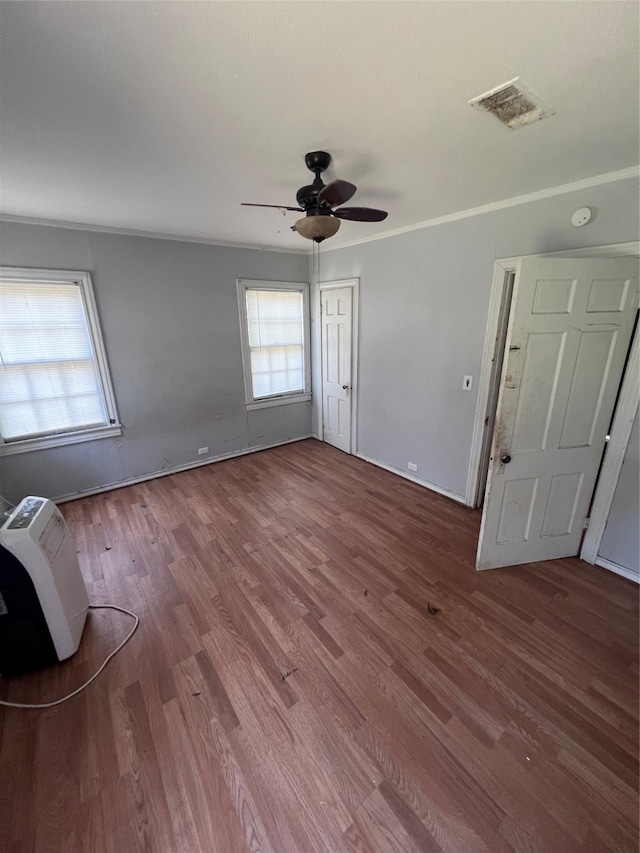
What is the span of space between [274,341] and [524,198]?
9.64 feet

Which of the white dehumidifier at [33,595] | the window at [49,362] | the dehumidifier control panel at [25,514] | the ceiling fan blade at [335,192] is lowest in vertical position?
the white dehumidifier at [33,595]

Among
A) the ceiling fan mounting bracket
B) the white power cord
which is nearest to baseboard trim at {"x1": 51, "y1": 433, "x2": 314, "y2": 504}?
the white power cord

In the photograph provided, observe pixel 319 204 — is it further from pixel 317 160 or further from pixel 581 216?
pixel 581 216

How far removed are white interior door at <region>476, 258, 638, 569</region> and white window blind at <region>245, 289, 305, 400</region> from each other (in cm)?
303

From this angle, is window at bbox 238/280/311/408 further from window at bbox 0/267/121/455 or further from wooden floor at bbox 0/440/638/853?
wooden floor at bbox 0/440/638/853

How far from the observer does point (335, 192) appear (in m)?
1.59

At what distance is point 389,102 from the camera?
1.32 metres

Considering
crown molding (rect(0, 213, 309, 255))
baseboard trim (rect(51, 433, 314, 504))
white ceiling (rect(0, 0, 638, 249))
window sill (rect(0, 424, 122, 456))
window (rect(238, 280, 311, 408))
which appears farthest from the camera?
window (rect(238, 280, 311, 408))

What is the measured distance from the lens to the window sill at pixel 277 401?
432 cm

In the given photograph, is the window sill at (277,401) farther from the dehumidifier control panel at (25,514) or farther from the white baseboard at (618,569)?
the white baseboard at (618,569)

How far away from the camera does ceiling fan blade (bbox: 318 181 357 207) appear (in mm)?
1539

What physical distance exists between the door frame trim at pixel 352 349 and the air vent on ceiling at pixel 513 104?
234cm

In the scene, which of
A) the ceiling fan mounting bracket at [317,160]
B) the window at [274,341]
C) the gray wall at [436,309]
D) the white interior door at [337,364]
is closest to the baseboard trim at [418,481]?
the gray wall at [436,309]

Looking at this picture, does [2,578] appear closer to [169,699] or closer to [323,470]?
[169,699]
